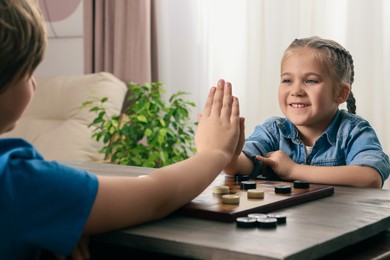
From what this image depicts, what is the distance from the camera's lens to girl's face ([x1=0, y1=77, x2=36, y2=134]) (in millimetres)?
1010

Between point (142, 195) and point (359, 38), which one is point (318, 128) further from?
point (359, 38)

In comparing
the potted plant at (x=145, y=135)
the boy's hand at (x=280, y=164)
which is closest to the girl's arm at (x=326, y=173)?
the boy's hand at (x=280, y=164)

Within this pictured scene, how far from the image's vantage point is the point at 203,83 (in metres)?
4.20

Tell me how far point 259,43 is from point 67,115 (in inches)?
51.2

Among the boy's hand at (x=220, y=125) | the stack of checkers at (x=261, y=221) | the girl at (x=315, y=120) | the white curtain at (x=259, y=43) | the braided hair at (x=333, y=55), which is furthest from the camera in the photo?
the white curtain at (x=259, y=43)

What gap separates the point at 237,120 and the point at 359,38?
7.83ft

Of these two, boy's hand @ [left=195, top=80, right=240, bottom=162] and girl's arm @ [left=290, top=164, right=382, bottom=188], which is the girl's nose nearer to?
girl's arm @ [left=290, top=164, right=382, bottom=188]

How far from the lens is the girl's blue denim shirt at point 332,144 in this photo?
6.14 ft

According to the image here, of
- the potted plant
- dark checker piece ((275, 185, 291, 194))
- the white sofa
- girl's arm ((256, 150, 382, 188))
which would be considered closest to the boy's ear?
girl's arm ((256, 150, 382, 188))

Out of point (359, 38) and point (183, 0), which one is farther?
point (183, 0)

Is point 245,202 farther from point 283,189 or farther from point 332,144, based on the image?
point 332,144

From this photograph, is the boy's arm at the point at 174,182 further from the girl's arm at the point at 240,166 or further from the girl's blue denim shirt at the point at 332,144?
the girl's blue denim shirt at the point at 332,144

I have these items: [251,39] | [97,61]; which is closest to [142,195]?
[251,39]

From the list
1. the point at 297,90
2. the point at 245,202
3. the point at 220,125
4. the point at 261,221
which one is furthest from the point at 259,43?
the point at 261,221
